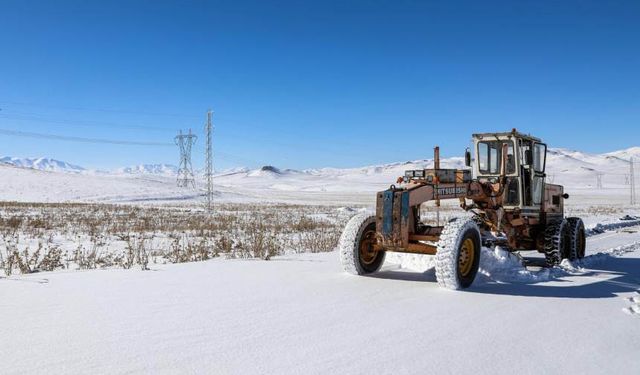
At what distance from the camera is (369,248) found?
7.46m

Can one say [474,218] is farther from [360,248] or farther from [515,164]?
[360,248]

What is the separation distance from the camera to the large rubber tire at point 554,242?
9203mm

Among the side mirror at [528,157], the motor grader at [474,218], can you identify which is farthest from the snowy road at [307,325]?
the side mirror at [528,157]

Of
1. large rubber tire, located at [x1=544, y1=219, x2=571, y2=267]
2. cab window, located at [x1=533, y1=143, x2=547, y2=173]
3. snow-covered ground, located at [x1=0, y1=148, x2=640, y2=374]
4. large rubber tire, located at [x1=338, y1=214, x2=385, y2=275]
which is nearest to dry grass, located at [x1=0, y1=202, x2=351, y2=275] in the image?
snow-covered ground, located at [x1=0, y1=148, x2=640, y2=374]

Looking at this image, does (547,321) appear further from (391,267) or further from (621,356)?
(391,267)

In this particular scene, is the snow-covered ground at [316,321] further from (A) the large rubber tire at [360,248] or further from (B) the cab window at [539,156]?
(B) the cab window at [539,156]

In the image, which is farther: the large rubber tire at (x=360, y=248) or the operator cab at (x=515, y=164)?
the operator cab at (x=515, y=164)

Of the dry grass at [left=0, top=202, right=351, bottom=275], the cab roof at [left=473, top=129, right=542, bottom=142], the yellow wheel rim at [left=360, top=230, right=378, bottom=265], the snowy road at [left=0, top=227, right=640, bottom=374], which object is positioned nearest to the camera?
the snowy road at [left=0, top=227, right=640, bottom=374]

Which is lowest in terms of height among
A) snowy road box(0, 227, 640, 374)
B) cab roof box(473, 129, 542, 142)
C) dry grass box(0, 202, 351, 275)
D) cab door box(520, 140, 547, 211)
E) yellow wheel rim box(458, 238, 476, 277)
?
snowy road box(0, 227, 640, 374)

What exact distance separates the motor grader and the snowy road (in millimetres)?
460

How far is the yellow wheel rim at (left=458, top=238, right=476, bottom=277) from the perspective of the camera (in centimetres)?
661

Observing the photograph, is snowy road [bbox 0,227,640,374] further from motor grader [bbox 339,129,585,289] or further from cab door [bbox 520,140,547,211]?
cab door [bbox 520,140,547,211]

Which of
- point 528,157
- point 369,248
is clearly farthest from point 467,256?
point 528,157

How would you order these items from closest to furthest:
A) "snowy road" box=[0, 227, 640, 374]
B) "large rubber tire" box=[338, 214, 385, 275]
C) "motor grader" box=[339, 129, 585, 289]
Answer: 1. "snowy road" box=[0, 227, 640, 374]
2. "motor grader" box=[339, 129, 585, 289]
3. "large rubber tire" box=[338, 214, 385, 275]
